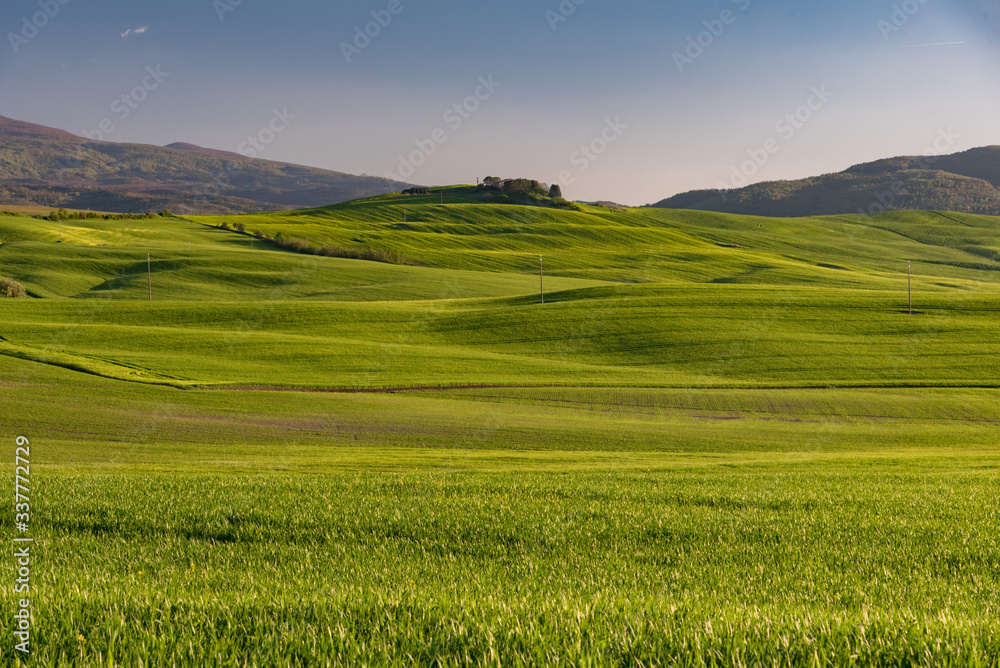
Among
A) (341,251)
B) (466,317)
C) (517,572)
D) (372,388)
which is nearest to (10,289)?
(341,251)

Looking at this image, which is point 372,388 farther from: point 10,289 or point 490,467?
point 10,289

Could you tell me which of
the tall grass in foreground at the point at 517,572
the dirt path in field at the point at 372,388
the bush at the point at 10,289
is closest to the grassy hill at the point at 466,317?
the dirt path in field at the point at 372,388

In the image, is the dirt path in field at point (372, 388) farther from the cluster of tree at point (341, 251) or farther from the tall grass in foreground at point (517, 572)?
the cluster of tree at point (341, 251)

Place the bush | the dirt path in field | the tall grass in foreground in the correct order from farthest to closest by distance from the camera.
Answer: the bush → the dirt path in field → the tall grass in foreground

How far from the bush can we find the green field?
3883 mm

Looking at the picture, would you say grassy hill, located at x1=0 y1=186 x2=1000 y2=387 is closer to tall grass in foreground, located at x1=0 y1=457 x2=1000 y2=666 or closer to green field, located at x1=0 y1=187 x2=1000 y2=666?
green field, located at x1=0 y1=187 x2=1000 y2=666

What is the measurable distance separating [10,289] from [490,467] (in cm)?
8418

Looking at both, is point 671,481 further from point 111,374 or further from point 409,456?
point 111,374

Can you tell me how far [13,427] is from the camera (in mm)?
31469

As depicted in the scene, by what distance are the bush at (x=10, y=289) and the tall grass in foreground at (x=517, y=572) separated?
281ft

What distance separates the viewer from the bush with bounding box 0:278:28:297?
8212 cm

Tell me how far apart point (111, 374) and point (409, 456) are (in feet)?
94.5

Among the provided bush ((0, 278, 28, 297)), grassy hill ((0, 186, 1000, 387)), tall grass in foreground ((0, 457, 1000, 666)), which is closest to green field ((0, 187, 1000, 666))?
tall grass in foreground ((0, 457, 1000, 666))

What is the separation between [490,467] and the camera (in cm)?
2495
